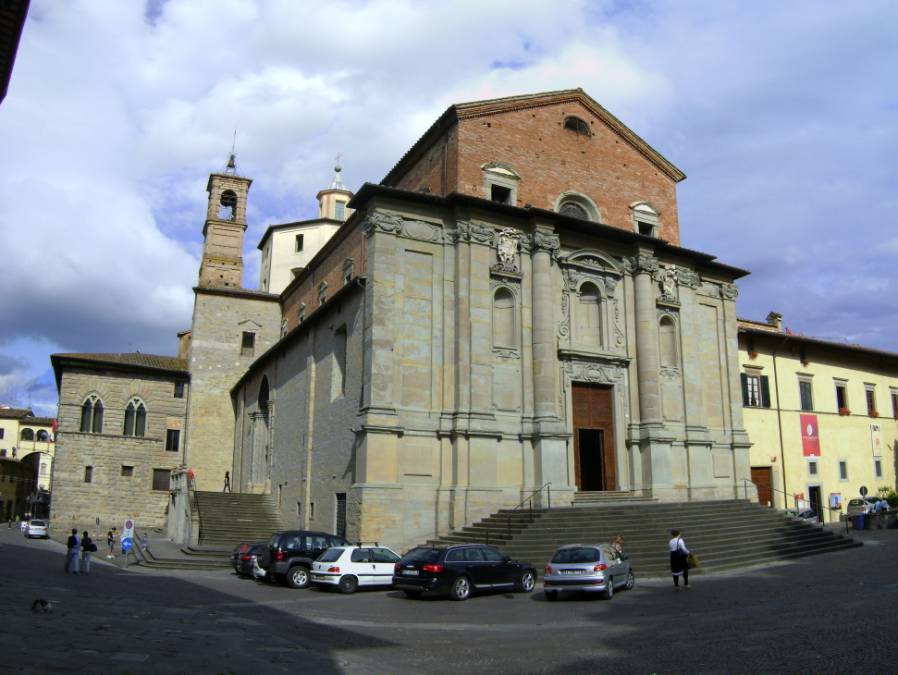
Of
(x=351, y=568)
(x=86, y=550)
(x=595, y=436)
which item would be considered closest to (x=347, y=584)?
(x=351, y=568)

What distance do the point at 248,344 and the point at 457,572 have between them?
31.8 metres

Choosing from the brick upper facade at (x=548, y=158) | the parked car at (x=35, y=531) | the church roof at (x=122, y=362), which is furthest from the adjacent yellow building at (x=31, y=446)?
the brick upper facade at (x=548, y=158)

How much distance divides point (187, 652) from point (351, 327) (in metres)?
17.0

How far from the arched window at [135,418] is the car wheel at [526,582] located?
32.6 metres

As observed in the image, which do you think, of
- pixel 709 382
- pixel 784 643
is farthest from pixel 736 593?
pixel 709 382

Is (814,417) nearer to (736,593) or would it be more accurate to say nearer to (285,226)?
(736,593)

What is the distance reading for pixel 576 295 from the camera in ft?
92.2

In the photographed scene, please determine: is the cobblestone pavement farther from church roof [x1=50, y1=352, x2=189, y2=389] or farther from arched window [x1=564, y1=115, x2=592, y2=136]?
church roof [x1=50, y1=352, x2=189, y2=389]

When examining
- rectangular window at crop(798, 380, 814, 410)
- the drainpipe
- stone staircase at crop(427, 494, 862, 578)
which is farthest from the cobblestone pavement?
rectangular window at crop(798, 380, 814, 410)

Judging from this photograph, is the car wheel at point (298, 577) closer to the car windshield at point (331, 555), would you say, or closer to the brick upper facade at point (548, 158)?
the car windshield at point (331, 555)

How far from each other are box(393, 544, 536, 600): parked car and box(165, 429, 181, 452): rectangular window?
30458 mm

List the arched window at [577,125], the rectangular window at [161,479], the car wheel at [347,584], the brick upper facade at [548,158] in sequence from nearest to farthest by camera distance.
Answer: the car wheel at [347,584]
the brick upper facade at [548,158]
the arched window at [577,125]
the rectangular window at [161,479]

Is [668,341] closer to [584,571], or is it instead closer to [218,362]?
[584,571]

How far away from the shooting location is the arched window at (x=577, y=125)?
99.0 ft
